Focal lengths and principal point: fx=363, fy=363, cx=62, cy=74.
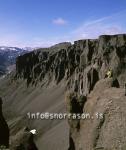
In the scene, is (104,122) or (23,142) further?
(23,142)

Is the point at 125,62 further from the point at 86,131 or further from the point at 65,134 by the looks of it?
the point at 86,131

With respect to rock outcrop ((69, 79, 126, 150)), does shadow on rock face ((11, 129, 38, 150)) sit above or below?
below

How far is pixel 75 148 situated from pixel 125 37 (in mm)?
117202

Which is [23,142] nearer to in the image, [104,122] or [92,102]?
[92,102]

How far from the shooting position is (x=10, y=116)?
627 ft

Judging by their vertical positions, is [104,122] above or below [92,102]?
below

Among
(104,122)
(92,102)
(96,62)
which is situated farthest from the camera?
(96,62)

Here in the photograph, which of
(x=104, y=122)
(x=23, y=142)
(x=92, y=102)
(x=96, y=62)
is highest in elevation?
(x=96, y=62)

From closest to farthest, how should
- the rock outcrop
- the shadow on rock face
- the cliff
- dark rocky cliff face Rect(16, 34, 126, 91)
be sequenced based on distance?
the rock outcrop → the cliff → the shadow on rock face → dark rocky cliff face Rect(16, 34, 126, 91)

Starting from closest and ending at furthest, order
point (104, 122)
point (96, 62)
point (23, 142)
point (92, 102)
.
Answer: point (104, 122) → point (23, 142) → point (92, 102) → point (96, 62)

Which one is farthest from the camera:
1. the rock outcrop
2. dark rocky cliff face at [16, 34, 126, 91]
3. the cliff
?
dark rocky cliff face at [16, 34, 126, 91]

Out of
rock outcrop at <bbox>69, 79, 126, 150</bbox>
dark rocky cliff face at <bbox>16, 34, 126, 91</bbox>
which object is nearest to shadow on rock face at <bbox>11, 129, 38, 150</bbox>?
rock outcrop at <bbox>69, 79, 126, 150</bbox>

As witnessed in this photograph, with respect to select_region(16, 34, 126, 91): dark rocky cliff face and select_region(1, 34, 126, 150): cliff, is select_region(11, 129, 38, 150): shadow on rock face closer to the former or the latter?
select_region(1, 34, 126, 150): cliff

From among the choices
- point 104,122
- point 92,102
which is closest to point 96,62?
point 92,102
